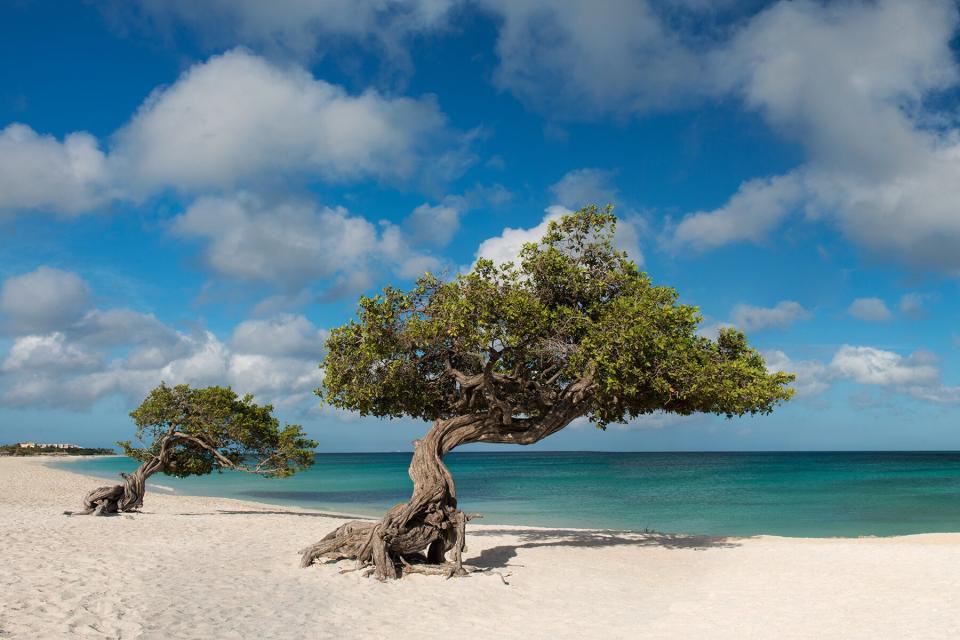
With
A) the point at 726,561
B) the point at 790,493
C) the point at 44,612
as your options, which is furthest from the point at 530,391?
the point at 790,493

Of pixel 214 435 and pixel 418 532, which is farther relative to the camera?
pixel 214 435

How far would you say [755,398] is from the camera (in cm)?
1454

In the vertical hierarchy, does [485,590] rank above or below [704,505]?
above

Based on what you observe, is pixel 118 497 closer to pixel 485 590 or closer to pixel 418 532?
pixel 418 532

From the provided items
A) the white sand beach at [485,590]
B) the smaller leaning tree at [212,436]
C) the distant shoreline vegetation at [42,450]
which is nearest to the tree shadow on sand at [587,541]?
the white sand beach at [485,590]

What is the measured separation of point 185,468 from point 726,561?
18918 mm

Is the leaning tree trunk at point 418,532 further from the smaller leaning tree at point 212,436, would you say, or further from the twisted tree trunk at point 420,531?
the smaller leaning tree at point 212,436

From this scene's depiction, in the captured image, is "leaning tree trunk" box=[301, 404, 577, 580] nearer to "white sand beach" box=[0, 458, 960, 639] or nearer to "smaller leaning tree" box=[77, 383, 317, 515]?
"white sand beach" box=[0, 458, 960, 639]

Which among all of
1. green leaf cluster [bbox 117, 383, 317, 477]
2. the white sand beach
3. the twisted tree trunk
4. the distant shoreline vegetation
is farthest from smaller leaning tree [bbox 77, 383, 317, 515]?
the distant shoreline vegetation

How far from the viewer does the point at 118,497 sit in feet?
74.0

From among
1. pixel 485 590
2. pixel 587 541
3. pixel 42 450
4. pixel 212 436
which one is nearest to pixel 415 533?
pixel 485 590

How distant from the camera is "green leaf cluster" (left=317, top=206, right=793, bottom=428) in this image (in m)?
14.2

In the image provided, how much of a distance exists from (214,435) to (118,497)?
3.55 m

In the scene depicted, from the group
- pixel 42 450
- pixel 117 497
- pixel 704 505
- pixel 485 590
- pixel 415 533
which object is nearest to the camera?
pixel 485 590
